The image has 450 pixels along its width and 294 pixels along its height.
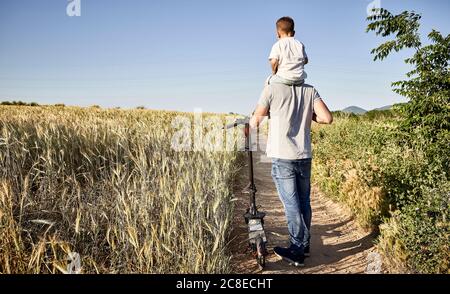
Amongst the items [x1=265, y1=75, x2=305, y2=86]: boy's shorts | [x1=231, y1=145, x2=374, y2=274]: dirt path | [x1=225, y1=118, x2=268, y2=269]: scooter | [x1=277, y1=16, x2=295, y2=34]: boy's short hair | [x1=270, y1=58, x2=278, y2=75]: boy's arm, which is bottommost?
[x1=231, y1=145, x2=374, y2=274]: dirt path

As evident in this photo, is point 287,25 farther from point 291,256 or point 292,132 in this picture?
point 291,256

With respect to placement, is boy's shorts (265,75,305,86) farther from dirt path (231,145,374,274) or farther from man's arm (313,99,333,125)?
dirt path (231,145,374,274)

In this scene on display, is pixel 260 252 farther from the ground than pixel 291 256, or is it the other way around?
pixel 260 252

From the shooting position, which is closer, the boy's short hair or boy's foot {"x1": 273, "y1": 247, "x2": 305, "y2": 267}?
the boy's short hair

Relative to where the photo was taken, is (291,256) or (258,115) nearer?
(258,115)

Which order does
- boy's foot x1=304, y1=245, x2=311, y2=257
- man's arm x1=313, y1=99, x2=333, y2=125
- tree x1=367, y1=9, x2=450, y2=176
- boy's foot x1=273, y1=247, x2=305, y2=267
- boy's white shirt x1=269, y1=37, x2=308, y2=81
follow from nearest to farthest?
boy's white shirt x1=269, y1=37, x2=308, y2=81 < man's arm x1=313, y1=99, x2=333, y2=125 < boy's foot x1=273, y1=247, x2=305, y2=267 < boy's foot x1=304, y1=245, x2=311, y2=257 < tree x1=367, y1=9, x2=450, y2=176

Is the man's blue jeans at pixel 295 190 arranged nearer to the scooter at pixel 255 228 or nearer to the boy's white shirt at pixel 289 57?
the scooter at pixel 255 228

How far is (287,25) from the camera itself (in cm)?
311

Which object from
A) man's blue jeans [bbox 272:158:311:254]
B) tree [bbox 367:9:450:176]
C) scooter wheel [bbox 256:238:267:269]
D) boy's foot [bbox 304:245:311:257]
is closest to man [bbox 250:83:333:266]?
man's blue jeans [bbox 272:158:311:254]

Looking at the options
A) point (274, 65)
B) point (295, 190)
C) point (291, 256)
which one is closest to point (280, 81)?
point (274, 65)

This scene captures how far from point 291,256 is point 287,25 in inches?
87.8

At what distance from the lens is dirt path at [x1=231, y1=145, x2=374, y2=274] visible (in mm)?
3398
